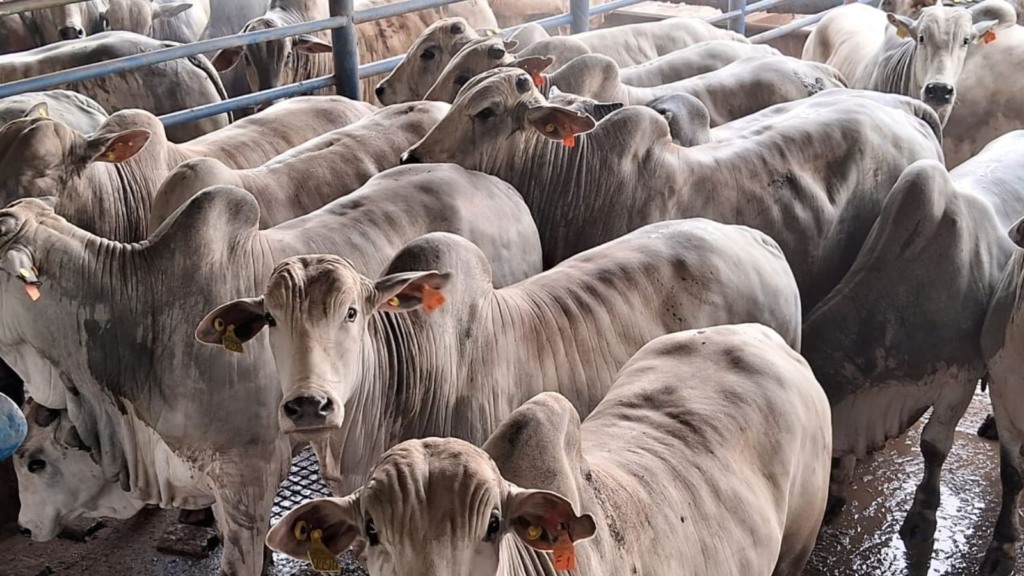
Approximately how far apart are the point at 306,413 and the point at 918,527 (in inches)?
107

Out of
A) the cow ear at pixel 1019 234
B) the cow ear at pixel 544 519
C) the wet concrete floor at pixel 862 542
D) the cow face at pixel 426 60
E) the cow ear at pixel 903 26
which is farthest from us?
the cow ear at pixel 903 26

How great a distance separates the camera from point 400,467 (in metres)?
2.20

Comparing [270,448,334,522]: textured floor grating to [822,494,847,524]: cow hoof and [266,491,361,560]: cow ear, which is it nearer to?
[822,494,847,524]: cow hoof

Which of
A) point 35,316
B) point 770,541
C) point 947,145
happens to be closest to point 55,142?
point 35,316

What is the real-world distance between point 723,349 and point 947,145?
5.44 meters

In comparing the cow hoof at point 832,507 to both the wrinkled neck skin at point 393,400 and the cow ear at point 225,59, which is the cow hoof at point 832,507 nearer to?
the wrinkled neck skin at point 393,400

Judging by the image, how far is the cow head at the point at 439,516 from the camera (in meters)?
2.13

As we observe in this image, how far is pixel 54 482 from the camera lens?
4301 millimetres

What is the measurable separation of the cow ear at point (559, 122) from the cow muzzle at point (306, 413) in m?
2.03

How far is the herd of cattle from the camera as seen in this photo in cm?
292

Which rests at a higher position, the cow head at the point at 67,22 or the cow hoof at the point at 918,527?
the cow head at the point at 67,22

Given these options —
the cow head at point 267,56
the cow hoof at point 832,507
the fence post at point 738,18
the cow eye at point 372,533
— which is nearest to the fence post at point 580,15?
the fence post at point 738,18

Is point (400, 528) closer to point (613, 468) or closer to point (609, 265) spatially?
point (613, 468)

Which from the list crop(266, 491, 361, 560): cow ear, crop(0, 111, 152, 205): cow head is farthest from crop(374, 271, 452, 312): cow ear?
crop(0, 111, 152, 205): cow head
